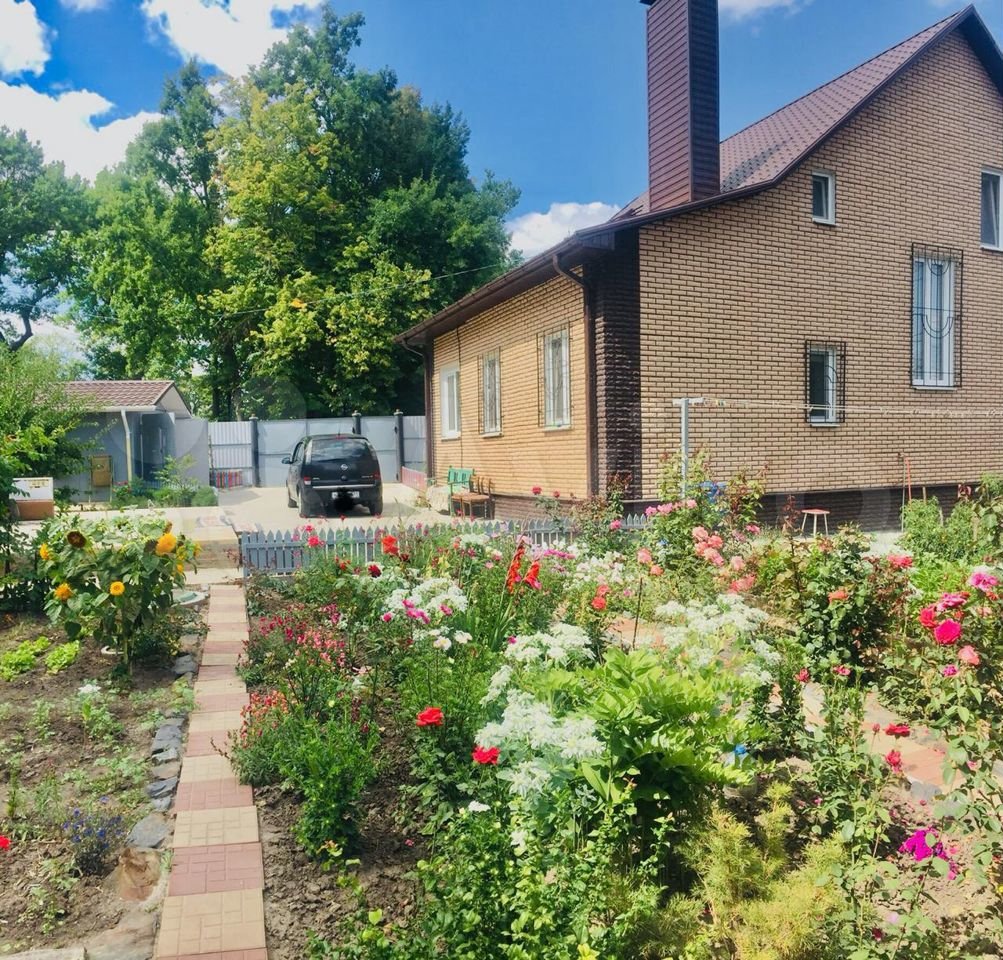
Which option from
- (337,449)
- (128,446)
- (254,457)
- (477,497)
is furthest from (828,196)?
(254,457)

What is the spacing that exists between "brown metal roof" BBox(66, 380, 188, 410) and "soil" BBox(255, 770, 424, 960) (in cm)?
1806

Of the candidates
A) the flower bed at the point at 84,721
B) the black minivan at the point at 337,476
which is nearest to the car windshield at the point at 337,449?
the black minivan at the point at 337,476

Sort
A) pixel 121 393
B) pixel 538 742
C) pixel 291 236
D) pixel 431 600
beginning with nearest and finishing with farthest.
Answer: pixel 538 742
pixel 431 600
pixel 121 393
pixel 291 236

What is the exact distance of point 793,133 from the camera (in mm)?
12219

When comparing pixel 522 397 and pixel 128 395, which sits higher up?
pixel 128 395

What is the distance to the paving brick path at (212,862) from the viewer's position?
2.33 m

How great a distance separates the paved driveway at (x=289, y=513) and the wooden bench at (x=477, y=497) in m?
0.41

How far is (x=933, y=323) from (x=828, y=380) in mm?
2400

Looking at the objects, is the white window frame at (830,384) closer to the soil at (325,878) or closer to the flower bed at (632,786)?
the flower bed at (632,786)

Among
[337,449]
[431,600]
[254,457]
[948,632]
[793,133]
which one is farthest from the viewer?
[254,457]

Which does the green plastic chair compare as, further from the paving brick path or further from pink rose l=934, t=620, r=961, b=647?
pink rose l=934, t=620, r=961, b=647

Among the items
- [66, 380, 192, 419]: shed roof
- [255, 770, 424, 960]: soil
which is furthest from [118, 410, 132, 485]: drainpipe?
[255, 770, 424, 960]: soil

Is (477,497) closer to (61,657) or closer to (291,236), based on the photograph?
(61,657)

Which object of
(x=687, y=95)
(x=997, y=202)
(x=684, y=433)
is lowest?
(x=684, y=433)
